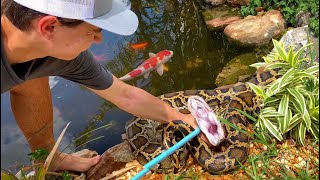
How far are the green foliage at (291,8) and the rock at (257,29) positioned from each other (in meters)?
0.12

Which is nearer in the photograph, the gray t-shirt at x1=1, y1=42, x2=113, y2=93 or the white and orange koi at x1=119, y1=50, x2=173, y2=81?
the gray t-shirt at x1=1, y1=42, x2=113, y2=93

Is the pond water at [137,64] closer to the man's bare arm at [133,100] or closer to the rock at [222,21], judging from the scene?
the rock at [222,21]

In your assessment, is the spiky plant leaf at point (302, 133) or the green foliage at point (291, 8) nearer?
the spiky plant leaf at point (302, 133)

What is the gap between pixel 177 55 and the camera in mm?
5973

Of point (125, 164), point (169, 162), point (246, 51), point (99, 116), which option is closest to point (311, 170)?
point (169, 162)

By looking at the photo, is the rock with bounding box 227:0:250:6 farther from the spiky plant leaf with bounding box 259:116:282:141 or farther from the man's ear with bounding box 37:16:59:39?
the man's ear with bounding box 37:16:59:39

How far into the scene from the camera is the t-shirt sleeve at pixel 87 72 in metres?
2.63

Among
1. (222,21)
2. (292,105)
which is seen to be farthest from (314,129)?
(222,21)

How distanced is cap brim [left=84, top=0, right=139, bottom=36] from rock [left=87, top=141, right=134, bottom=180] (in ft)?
5.87

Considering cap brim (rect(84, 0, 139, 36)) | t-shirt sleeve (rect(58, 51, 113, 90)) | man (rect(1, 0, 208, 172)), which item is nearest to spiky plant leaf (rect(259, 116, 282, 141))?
man (rect(1, 0, 208, 172))

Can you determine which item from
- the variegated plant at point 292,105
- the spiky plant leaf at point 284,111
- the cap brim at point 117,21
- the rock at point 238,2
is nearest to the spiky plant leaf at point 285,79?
the variegated plant at point 292,105

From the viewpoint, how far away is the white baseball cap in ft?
6.53

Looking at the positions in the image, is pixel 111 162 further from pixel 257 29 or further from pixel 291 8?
pixel 291 8

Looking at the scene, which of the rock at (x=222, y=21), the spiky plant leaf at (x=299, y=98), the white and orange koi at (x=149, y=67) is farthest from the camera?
the rock at (x=222, y=21)
